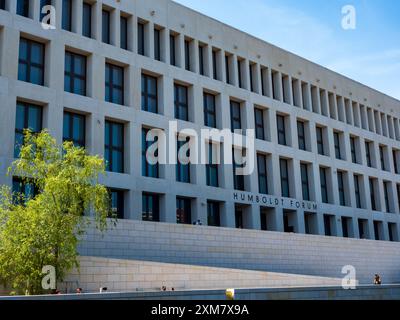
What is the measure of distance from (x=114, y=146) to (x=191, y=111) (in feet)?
22.1

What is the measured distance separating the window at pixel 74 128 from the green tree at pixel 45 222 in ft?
32.2

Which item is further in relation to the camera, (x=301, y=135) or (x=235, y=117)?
(x=301, y=135)

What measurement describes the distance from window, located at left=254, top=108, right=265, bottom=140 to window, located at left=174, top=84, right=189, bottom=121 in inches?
270

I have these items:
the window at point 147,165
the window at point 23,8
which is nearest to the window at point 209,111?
the window at point 147,165

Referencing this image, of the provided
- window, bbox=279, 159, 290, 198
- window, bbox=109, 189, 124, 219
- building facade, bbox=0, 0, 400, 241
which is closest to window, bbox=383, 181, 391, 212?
building facade, bbox=0, 0, 400, 241

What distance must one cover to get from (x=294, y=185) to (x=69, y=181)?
82.9ft

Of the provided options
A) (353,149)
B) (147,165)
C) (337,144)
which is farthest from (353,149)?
(147,165)

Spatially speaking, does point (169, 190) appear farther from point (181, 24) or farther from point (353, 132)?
point (353, 132)

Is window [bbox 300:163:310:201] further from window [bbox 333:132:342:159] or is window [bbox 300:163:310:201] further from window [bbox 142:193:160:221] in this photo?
window [bbox 142:193:160:221]

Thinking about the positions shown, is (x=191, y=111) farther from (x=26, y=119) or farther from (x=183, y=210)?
(x=26, y=119)

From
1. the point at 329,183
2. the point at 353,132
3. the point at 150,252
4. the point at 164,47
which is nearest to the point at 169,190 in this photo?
the point at 150,252

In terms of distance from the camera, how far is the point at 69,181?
1866cm

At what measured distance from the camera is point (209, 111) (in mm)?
37250

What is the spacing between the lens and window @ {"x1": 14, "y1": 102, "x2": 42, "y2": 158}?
89.7 feet
